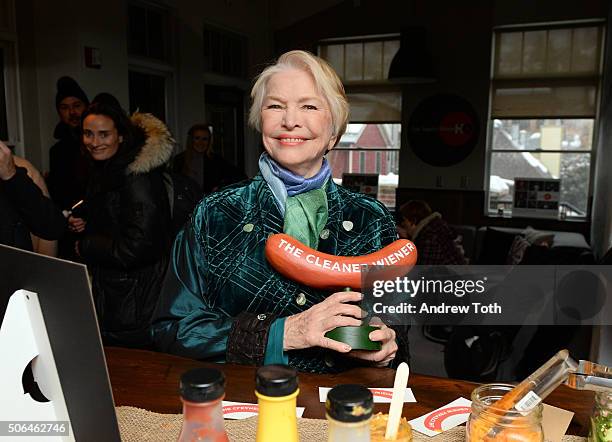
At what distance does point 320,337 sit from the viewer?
110 cm

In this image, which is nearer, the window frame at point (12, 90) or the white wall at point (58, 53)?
the window frame at point (12, 90)

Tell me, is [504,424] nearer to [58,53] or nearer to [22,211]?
[22,211]

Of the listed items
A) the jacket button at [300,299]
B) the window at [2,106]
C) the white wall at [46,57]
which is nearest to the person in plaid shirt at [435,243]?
the jacket button at [300,299]

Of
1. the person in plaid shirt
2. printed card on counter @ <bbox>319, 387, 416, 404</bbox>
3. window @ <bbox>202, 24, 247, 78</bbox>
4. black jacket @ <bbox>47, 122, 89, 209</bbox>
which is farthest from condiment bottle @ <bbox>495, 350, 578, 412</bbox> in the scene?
window @ <bbox>202, 24, 247, 78</bbox>

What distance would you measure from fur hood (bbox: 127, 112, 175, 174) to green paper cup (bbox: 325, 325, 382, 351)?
1.52 metres

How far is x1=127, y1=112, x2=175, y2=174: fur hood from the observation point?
2.33 metres

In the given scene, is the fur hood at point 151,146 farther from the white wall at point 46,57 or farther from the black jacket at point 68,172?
the white wall at point 46,57

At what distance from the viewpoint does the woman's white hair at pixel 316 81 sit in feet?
4.07

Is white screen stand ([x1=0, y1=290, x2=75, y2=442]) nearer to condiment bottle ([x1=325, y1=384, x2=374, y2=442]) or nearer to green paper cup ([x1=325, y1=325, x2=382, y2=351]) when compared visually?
condiment bottle ([x1=325, y1=384, x2=374, y2=442])

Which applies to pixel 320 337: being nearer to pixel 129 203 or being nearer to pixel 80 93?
pixel 129 203

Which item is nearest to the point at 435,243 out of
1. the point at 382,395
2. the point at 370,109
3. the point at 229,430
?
the point at 382,395

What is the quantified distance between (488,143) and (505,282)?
235 inches

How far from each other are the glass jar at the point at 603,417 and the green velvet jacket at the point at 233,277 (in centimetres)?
57

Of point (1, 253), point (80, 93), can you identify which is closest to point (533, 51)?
point (80, 93)
